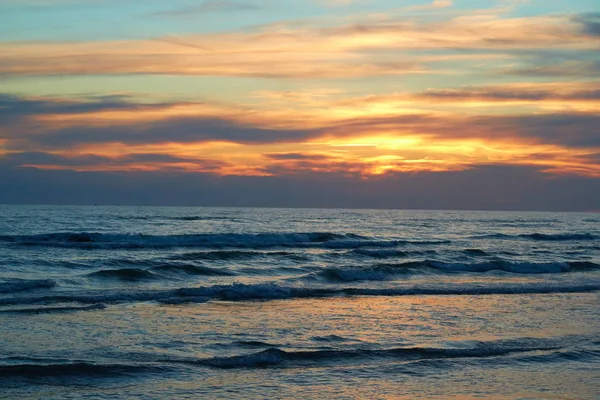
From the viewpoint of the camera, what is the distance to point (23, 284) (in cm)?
2222

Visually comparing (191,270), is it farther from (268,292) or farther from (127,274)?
(268,292)

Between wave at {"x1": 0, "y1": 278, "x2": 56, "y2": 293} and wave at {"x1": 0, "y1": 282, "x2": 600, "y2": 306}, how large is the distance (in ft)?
5.93

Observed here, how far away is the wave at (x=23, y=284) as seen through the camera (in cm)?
2141

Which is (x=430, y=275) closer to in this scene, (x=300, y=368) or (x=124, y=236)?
(x=300, y=368)

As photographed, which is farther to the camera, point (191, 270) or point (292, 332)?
point (191, 270)

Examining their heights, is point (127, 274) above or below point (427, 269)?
above

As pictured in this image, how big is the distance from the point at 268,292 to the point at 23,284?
8.05 meters

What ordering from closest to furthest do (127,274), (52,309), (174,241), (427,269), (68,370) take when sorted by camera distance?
(68,370) → (52,309) → (127,274) → (427,269) → (174,241)

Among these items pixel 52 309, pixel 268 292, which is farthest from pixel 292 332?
pixel 268 292

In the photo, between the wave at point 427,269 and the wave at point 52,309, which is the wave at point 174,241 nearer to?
the wave at point 427,269

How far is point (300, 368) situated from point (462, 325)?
5.77 metres

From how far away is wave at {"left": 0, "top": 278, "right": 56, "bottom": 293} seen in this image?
2141cm

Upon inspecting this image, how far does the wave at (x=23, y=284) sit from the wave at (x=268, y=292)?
181cm

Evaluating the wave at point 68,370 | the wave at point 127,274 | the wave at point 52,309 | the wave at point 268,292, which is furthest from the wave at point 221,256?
the wave at point 68,370
